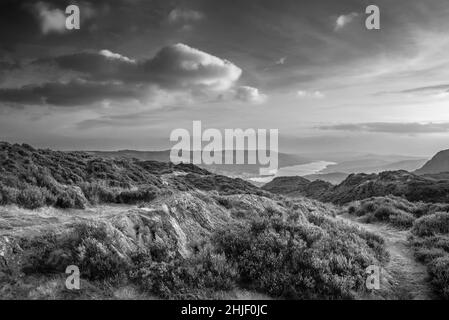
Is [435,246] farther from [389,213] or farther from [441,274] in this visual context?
[389,213]

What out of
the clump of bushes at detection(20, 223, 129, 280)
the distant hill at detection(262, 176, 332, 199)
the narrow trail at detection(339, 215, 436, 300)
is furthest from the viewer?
the distant hill at detection(262, 176, 332, 199)

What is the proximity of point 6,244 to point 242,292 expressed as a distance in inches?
247

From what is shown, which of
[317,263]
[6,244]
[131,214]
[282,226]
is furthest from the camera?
[282,226]

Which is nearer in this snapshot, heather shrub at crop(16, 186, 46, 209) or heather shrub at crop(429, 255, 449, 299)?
heather shrub at crop(429, 255, 449, 299)

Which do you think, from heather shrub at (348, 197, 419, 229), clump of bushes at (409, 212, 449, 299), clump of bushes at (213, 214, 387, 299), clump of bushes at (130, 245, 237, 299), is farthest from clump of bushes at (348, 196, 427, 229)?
clump of bushes at (130, 245, 237, 299)

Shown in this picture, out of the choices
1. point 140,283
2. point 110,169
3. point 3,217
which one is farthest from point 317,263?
point 110,169

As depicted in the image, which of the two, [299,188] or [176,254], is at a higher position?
[176,254]

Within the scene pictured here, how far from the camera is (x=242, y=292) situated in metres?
8.98

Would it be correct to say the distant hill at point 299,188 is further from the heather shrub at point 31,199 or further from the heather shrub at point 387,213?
the heather shrub at point 31,199

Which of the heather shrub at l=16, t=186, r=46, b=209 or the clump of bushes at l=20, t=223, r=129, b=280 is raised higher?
the heather shrub at l=16, t=186, r=46, b=209

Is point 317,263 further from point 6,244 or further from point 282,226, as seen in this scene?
point 6,244

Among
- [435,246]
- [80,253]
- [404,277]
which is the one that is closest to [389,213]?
[435,246]

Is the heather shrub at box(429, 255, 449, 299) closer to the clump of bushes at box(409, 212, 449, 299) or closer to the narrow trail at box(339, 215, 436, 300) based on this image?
the clump of bushes at box(409, 212, 449, 299)
